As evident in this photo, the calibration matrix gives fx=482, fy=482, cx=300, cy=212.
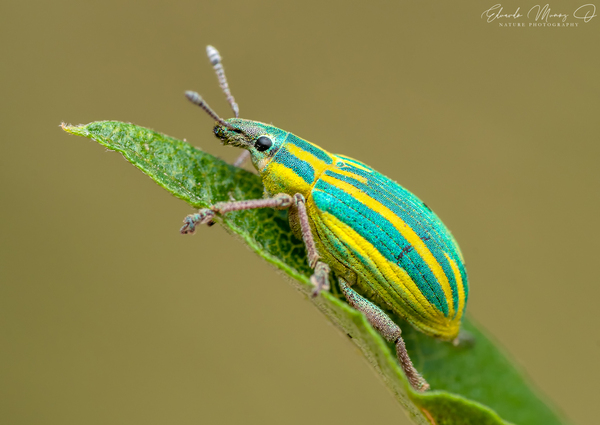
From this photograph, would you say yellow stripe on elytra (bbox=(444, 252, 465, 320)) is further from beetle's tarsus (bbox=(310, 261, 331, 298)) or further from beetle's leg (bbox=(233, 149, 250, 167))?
beetle's leg (bbox=(233, 149, 250, 167))

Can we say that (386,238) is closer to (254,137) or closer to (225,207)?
(225,207)

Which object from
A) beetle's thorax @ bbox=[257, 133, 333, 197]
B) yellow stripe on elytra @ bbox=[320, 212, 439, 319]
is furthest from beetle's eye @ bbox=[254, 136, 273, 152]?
yellow stripe on elytra @ bbox=[320, 212, 439, 319]

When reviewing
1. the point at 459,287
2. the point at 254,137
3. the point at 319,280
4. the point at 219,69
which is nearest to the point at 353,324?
the point at 319,280

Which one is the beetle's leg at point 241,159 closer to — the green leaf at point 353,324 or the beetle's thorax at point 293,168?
the green leaf at point 353,324

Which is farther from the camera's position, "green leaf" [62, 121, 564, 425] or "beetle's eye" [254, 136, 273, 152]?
"beetle's eye" [254, 136, 273, 152]

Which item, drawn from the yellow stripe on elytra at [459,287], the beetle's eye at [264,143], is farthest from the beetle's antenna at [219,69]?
the yellow stripe on elytra at [459,287]

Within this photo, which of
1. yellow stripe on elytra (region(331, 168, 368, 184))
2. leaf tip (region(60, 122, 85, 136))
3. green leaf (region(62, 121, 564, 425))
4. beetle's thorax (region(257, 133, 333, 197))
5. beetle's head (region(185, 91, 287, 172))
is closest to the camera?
green leaf (region(62, 121, 564, 425))
